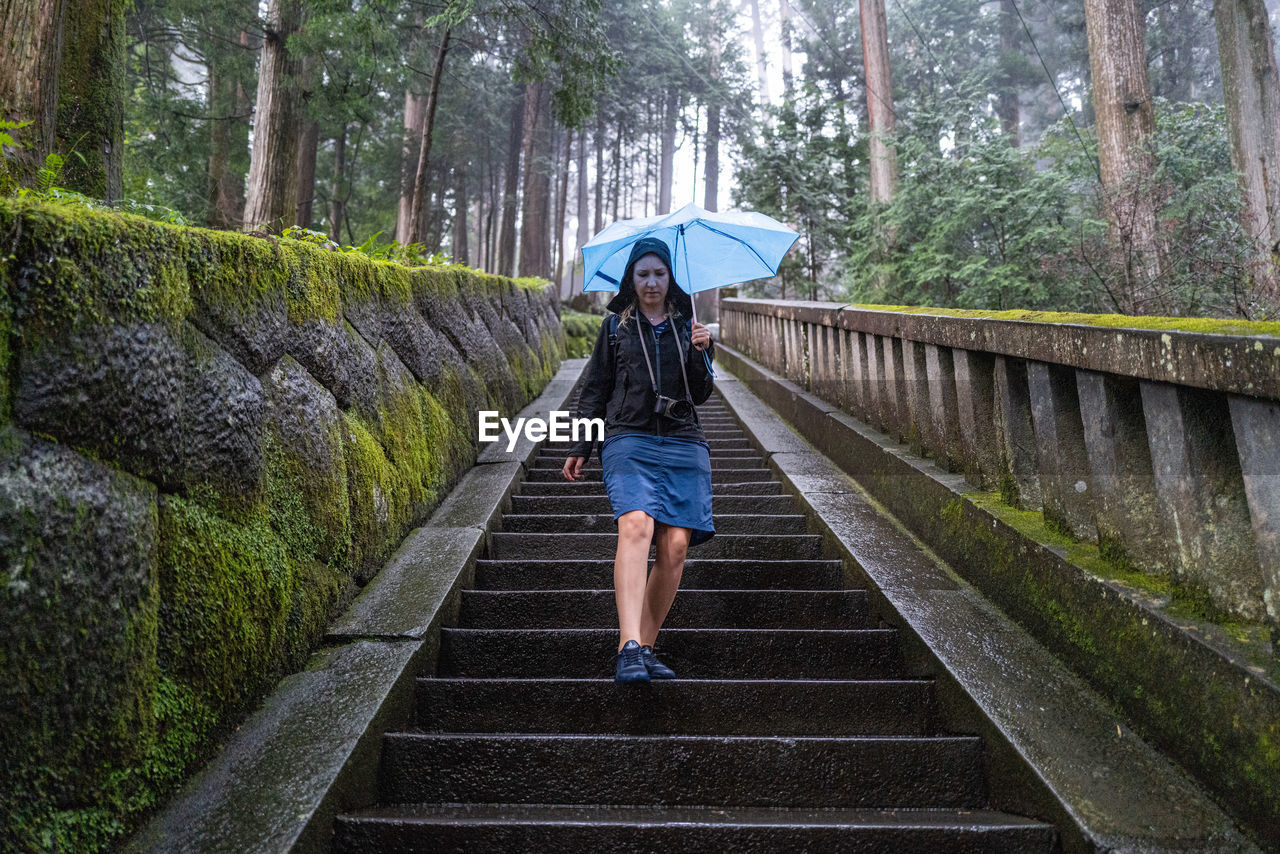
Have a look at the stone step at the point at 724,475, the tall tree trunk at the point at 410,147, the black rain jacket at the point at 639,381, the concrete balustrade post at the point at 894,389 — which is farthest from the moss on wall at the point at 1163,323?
the tall tree trunk at the point at 410,147

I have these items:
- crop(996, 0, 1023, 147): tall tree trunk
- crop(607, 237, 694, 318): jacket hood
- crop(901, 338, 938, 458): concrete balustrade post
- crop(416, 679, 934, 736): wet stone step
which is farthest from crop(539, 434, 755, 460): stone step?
crop(996, 0, 1023, 147): tall tree trunk

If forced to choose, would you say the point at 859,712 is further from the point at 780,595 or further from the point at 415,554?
the point at 415,554

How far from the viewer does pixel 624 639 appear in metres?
3.01

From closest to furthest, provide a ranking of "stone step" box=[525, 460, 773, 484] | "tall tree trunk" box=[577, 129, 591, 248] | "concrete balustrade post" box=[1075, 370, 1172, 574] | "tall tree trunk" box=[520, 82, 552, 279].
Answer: "concrete balustrade post" box=[1075, 370, 1172, 574] → "stone step" box=[525, 460, 773, 484] → "tall tree trunk" box=[520, 82, 552, 279] → "tall tree trunk" box=[577, 129, 591, 248]

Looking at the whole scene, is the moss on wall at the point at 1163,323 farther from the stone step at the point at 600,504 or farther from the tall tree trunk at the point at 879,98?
the tall tree trunk at the point at 879,98

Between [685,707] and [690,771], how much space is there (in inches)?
12.9

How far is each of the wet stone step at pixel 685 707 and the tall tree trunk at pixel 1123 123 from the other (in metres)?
7.58

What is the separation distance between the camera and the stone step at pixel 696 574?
4.11m

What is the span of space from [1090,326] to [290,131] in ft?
25.5

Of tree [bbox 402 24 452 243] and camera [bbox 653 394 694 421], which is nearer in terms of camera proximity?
camera [bbox 653 394 694 421]

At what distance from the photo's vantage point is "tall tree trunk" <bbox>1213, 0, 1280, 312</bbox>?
33.9 feet

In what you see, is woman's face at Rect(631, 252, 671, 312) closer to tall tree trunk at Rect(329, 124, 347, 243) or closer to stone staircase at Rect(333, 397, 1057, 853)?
stone staircase at Rect(333, 397, 1057, 853)

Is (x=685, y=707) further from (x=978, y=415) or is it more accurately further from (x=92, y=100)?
(x=92, y=100)

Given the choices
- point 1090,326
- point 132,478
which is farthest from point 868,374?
point 132,478
